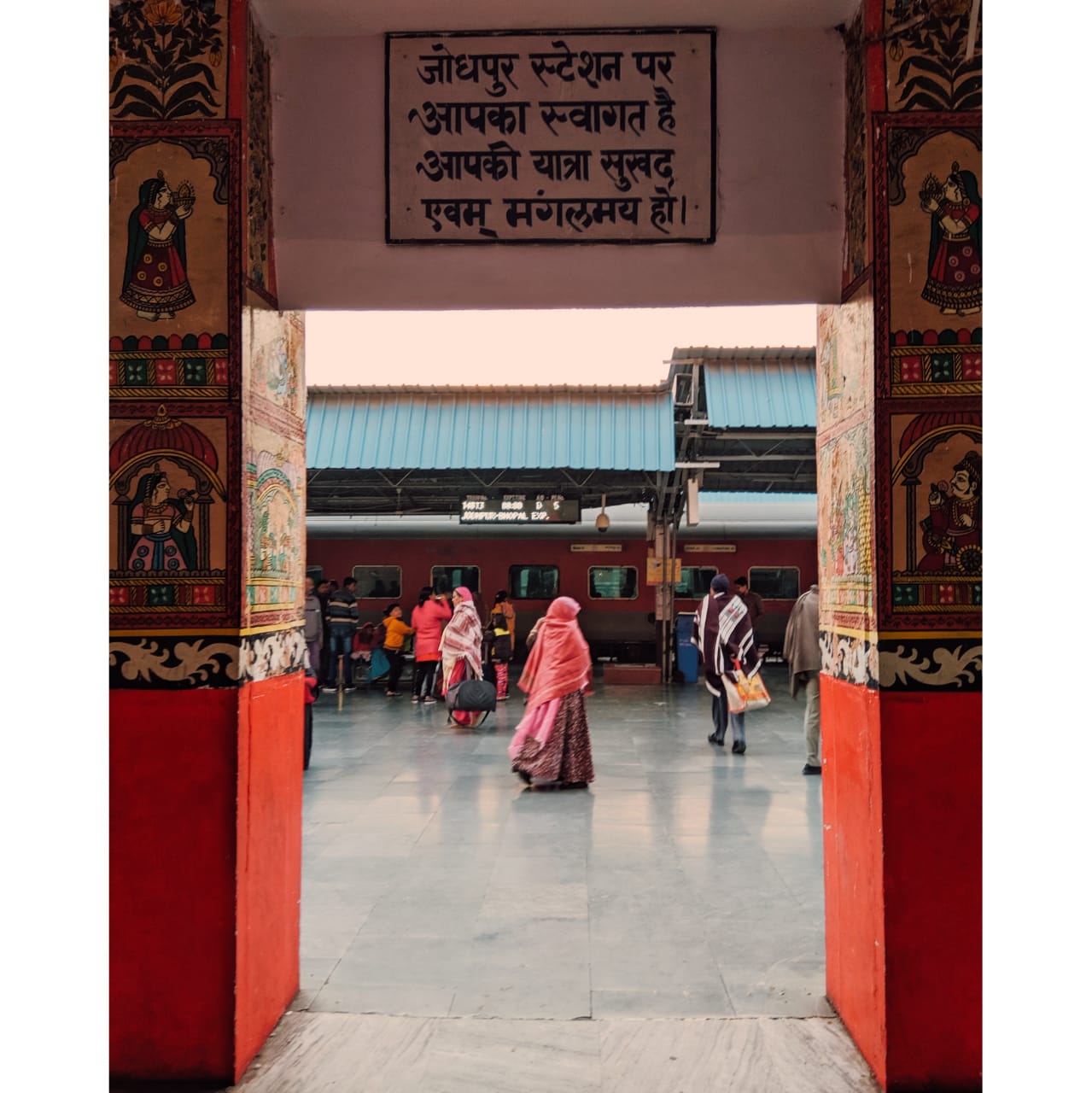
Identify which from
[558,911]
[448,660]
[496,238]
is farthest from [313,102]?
[448,660]

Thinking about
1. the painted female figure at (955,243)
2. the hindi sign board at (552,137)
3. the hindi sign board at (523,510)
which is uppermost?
the hindi sign board at (552,137)

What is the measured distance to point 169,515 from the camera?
286 centimetres

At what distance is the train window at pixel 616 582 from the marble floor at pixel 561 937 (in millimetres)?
9393

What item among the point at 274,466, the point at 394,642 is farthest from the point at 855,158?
the point at 394,642

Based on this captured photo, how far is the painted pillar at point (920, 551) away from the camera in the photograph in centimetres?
269

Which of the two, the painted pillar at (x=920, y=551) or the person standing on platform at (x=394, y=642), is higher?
the painted pillar at (x=920, y=551)

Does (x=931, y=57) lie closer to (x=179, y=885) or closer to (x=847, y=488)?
(x=847, y=488)

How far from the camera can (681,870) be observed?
4.90 m

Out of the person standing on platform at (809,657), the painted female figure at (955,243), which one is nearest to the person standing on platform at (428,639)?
the person standing on platform at (809,657)

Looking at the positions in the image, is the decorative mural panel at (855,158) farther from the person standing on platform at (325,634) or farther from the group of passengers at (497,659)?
the person standing on platform at (325,634)

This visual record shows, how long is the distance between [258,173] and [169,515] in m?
1.13

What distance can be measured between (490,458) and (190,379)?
951 cm

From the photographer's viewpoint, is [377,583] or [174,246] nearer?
[174,246]

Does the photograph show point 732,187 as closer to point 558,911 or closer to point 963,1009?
point 963,1009
